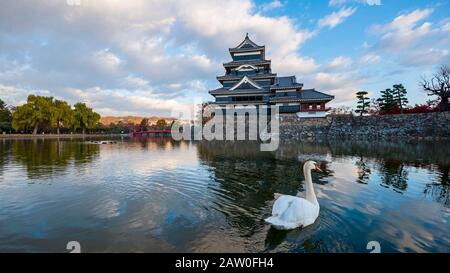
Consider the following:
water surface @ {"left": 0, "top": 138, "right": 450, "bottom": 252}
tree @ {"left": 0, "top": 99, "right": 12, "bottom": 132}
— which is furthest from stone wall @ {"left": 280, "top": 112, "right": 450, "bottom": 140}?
tree @ {"left": 0, "top": 99, "right": 12, "bottom": 132}

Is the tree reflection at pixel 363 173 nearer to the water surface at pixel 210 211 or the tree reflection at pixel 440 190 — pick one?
the water surface at pixel 210 211

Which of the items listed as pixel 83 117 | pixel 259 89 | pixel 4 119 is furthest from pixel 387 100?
pixel 4 119

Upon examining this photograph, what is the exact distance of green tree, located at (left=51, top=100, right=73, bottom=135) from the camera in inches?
1779

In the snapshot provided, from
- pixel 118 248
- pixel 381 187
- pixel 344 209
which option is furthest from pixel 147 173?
pixel 381 187

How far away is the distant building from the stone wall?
144 cm

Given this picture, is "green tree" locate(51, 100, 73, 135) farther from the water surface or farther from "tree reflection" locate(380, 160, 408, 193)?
"tree reflection" locate(380, 160, 408, 193)

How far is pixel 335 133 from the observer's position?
31.1 meters

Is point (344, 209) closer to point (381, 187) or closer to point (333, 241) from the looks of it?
point (333, 241)

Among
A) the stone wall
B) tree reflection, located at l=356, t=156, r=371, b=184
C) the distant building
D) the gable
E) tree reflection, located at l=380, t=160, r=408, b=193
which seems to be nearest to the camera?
tree reflection, located at l=380, t=160, r=408, b=193

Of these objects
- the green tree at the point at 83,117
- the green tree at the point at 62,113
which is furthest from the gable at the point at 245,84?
the green tree at the point at 83,117

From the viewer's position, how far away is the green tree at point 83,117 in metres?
51.6

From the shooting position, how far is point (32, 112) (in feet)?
141

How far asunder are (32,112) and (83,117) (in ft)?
32.0

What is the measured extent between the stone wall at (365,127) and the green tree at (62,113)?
41019 mm
